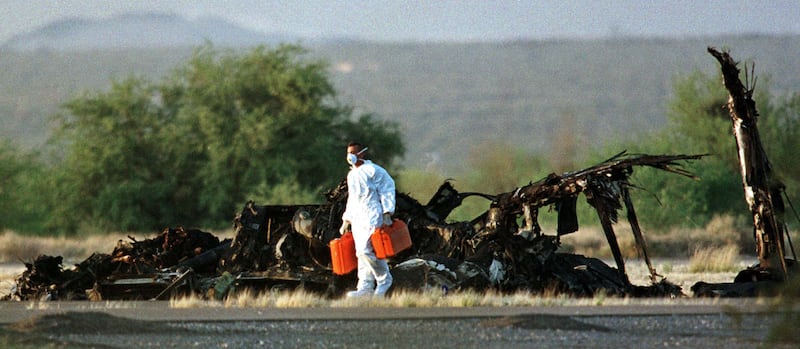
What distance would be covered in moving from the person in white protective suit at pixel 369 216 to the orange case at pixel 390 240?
0.37 ft

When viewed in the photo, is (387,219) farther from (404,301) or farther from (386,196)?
(404,301)

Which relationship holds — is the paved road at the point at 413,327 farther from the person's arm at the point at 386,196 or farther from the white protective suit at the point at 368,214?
the person's arm at the point at 386,196

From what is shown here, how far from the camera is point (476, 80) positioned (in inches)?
6447

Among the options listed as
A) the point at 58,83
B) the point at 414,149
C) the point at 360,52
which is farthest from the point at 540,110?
the point at 58,83

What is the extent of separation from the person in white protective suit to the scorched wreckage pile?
0.46 meters

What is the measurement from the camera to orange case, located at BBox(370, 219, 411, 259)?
62.0 feet

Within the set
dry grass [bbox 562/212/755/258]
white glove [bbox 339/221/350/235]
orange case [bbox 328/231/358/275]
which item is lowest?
orange case [bbox 328/231/358/275]

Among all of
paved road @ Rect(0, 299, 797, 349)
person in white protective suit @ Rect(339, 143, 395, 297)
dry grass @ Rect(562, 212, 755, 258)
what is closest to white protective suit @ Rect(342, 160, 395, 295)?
person in white protective suit @ Rect(339, 143, 395, 297)

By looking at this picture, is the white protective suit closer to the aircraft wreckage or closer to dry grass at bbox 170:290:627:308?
dry grass at bbox 170:290:627:308

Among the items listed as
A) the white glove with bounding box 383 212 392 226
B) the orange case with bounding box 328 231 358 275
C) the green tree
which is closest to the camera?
the white glove with bounding box 383 212 392 226

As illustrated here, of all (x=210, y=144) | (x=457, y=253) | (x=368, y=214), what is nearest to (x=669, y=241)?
(x=210, y=144)

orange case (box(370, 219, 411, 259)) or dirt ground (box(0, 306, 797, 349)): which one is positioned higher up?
orange case (box(370, 219, 411, 259))

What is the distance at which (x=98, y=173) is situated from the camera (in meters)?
65.8

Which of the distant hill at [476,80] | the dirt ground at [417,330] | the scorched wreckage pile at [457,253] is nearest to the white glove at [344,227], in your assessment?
the scorched wreckage pile at [457,253]
